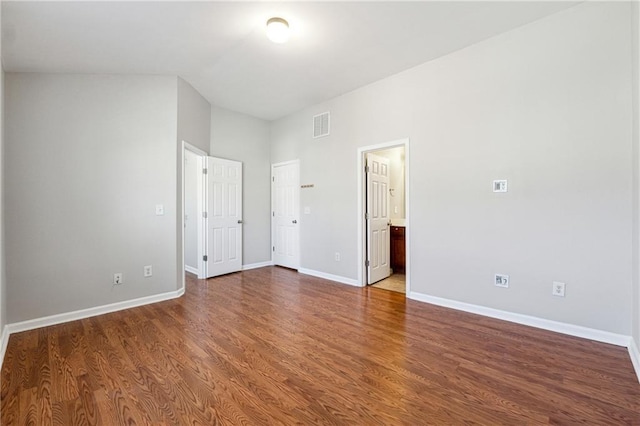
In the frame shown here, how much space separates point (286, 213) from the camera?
5.47 metres

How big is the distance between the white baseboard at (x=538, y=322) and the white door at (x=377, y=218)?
994mm

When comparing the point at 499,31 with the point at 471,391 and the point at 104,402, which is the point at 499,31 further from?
the point at 104,402

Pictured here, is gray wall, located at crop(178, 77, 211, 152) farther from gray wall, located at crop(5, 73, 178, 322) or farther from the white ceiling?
the white ceiling

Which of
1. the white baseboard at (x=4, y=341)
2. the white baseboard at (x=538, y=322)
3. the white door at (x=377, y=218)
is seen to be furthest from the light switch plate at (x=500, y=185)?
the white baseboard at (x=4, y=341)

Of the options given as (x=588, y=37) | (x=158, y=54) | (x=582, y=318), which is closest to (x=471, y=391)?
(x=582, y=318)

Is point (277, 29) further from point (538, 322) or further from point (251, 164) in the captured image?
point (538, 322)

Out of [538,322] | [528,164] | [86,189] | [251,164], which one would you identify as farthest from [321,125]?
[538,322]

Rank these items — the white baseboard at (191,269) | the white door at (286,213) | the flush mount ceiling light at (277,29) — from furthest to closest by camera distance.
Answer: the white door at (286,213), the white baseboard at (191,269), the flush mount ceiling light at (277,29)

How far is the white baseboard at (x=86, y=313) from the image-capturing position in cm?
278

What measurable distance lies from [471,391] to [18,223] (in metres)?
4.18

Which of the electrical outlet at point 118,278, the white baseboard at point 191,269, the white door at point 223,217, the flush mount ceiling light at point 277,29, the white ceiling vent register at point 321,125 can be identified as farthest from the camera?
the white baseboard at point 191,269

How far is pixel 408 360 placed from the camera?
2189 millimetres

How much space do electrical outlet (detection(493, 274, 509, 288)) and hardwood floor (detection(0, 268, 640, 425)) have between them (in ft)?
1.35

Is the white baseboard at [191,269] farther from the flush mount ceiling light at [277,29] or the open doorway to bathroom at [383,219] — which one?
the flush mount ceiling light at [277,29]
